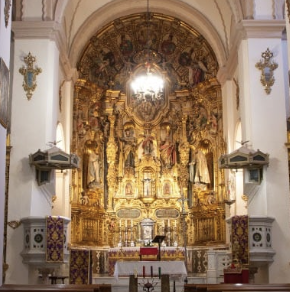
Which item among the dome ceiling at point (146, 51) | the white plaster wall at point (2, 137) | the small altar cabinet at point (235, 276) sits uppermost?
the dome ceiling at point (146, 51)

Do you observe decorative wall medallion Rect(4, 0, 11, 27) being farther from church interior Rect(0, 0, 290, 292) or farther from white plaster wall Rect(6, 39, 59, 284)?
white plaster wall Rect(6, 39, 59, 284)

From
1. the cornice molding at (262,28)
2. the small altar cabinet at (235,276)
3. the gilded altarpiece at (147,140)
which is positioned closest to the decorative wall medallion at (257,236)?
the small altar cabinet at (235,276)

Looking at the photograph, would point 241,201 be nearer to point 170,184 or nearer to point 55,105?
point 170,184

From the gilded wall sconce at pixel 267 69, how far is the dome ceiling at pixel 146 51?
5.49 m

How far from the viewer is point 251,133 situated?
1595cm

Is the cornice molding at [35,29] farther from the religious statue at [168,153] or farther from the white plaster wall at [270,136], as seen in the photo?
the religious statue at [168,153]

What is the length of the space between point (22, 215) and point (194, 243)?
7708 mm

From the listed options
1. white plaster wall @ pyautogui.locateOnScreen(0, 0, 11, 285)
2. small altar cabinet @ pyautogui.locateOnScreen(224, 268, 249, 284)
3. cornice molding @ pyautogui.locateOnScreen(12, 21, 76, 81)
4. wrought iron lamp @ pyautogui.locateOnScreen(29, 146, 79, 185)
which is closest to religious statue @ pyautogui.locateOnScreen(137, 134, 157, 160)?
wrought iron lamp @ pyautogui.locateOnScreen(29, 146, 79, 185)

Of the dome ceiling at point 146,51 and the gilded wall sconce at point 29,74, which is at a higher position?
the dome ceiling at point 146,51

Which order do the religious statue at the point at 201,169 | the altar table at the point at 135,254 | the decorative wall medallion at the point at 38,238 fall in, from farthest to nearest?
1. the religious statue at the point at 201,169
2. the altar table at the point at 135,254
3. the decorative wall medallion at the point at 38,238

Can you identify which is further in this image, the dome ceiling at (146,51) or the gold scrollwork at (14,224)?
the dome ceiling at (146,51)

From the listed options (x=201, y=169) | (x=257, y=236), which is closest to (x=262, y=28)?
(x=257, y=236)

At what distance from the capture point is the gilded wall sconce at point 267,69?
53.0 feet

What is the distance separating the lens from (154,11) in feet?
72.9
